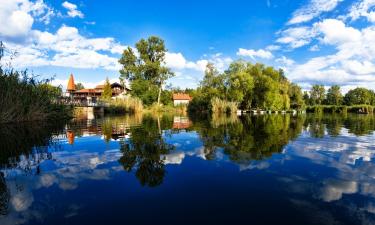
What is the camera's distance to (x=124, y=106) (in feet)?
130

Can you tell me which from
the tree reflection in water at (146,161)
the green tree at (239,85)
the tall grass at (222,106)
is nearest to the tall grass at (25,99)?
the tree reflection in water at (146,161)

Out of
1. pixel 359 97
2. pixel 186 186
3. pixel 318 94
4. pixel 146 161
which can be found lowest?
pixel 186 186

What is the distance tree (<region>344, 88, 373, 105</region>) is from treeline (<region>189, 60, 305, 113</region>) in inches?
2015

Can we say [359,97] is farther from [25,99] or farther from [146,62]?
[25,99]

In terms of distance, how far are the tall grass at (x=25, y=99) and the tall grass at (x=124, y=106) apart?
20.3m

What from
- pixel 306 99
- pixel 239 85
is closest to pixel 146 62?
pixel 239 85

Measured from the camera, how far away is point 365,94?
98000mm

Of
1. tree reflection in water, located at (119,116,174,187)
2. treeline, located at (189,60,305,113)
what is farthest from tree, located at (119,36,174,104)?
tree reflection in water, located at (119,116,174,187)

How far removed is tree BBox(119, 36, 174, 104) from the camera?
6206 centimetres

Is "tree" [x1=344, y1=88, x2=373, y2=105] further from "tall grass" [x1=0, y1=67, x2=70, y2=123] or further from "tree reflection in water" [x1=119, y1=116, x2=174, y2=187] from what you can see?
"tree reflection in water" [x1=119, y1=116, x2=174, y2=187]

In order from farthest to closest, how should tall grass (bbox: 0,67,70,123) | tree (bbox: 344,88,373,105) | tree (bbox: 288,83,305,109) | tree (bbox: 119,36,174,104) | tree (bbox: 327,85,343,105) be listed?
tree (bbox: 327,85,343,105) → tree (bbox: 344,88,373,105) → tree (bbox: 288,83,305,109) → tree (bbox: 119,36,174,104) → tall grass (bbox: 0,67,70,123)

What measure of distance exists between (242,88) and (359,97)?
70.1 meters

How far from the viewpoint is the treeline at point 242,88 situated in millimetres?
50938

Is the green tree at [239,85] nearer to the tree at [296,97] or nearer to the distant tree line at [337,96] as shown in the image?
the tree at [296,97]
